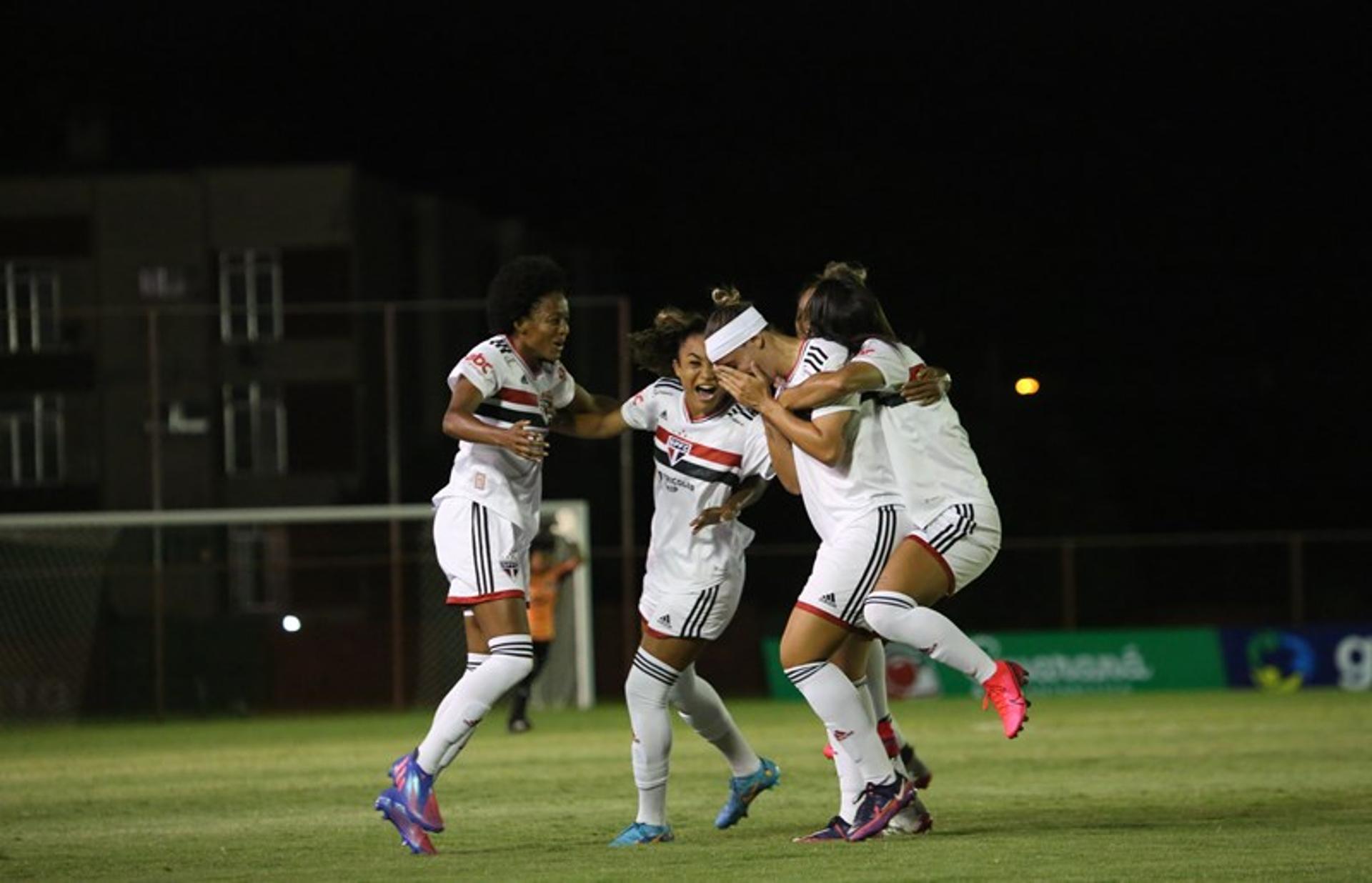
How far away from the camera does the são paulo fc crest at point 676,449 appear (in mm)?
9875

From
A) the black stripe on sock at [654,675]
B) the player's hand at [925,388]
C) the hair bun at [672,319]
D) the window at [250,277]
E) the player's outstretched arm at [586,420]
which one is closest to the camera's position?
the player's hand at [925,388]

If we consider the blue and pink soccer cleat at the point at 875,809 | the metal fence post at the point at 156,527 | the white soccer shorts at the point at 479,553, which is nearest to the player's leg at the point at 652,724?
the white soccer shorts at the point at 479,553

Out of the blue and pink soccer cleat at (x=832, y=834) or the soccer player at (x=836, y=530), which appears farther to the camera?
the blue and pink soccer cleat at (x=832, y=834)

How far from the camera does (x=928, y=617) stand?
9289mm

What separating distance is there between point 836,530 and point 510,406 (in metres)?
1.55

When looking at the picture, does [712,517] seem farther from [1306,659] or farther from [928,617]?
[1306,659]

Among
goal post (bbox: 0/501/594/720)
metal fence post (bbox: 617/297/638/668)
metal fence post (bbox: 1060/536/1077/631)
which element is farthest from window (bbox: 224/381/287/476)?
metal fence post (bbox: 1060/536/1077/631)

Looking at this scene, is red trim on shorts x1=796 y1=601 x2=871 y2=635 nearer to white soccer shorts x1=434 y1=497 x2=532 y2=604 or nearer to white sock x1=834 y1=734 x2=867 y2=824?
white sock x1=834 y1=734 x2=867 y2=824

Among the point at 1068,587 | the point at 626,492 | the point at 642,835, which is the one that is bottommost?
the point at 1068,587

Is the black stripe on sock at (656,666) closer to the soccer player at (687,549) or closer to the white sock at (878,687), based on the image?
the soccer player at (687,549)

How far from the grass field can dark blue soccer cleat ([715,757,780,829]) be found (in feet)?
0.27

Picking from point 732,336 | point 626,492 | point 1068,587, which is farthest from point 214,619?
point 732,336

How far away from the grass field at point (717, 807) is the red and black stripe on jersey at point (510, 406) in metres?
1.89

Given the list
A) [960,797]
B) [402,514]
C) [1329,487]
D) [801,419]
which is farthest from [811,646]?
[1329,487]
